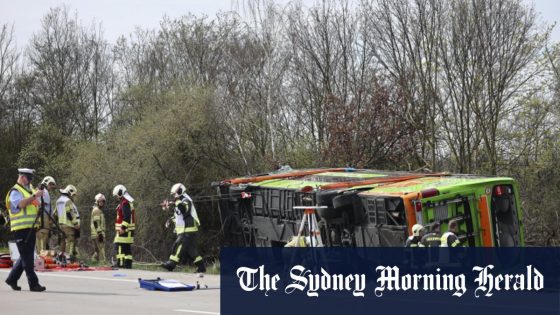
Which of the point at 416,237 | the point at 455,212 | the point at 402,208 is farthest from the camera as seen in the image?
the point at 455,212

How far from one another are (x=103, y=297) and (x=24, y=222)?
1.64m

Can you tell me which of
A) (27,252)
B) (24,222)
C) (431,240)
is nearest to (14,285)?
(27,252)

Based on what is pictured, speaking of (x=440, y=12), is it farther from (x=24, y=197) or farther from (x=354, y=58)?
(x=24, y=197)

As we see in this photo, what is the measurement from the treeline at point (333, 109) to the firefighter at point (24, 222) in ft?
48.9

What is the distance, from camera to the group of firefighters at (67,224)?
12586mm

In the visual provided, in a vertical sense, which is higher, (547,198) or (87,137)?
(87,137)

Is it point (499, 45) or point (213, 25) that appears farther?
point (213, 25)

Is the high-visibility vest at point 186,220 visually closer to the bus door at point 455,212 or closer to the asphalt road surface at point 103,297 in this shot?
the asphalt road surface at point 103,297

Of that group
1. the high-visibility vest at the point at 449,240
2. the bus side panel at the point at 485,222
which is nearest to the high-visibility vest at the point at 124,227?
the bus side panel at the point at 485,222

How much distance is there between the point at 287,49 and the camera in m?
31.8

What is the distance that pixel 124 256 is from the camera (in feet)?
59.0

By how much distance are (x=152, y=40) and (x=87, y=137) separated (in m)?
5.75

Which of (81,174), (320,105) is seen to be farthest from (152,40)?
(320,105)

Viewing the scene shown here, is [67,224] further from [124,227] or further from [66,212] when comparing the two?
[124,227]
